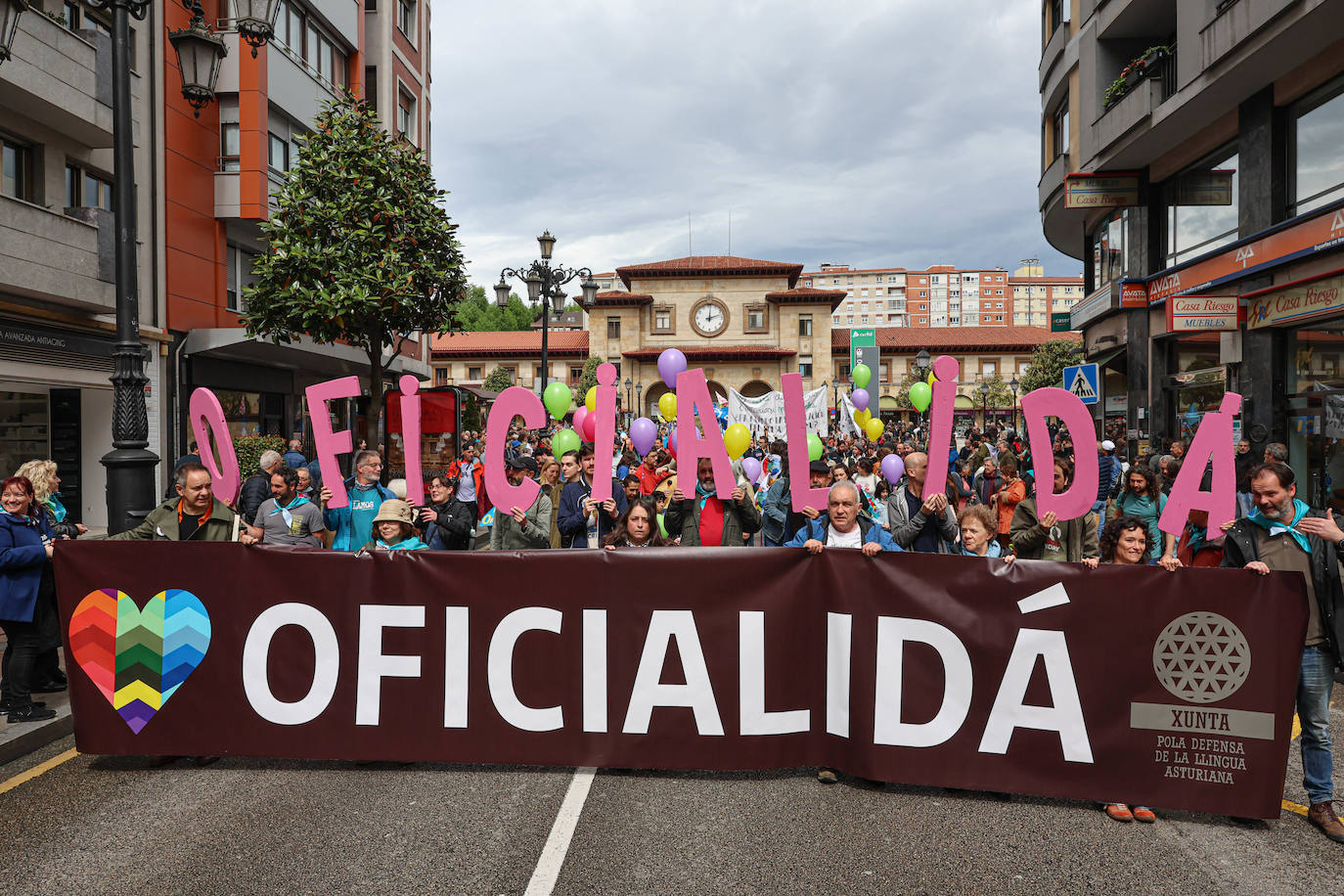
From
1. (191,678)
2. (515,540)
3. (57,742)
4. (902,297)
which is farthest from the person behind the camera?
(902,297)

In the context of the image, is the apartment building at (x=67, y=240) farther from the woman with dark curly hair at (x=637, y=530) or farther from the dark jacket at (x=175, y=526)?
the woman with dark curly hair at (x=637, y=530)

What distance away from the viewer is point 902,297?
436 ft

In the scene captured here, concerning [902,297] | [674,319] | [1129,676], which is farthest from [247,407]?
[902,297]

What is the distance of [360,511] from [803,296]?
62386 millimetres

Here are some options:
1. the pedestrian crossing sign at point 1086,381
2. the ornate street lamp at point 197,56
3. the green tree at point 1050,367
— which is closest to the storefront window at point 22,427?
the ornate street lamp at point 197,56

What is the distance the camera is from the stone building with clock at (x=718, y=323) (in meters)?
67.3

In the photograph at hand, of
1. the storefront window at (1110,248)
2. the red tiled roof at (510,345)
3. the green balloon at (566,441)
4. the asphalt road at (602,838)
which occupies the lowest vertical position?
the asphalt road at (602,838)

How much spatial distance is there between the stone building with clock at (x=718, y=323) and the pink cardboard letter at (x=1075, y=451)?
6231 cm

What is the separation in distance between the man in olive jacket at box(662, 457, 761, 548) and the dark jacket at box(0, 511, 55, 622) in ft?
13.3

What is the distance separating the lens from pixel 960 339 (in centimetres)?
7406

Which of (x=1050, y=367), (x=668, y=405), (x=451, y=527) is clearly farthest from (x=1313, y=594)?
(x=1050, y=367)

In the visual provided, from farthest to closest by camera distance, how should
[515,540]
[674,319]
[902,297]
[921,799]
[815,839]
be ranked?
[902,297] < [674,319] < [515,540] < [921,799] < [815,839]

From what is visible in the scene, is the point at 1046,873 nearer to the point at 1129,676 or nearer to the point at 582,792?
the point at 1129,676

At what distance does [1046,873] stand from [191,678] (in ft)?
14.3
